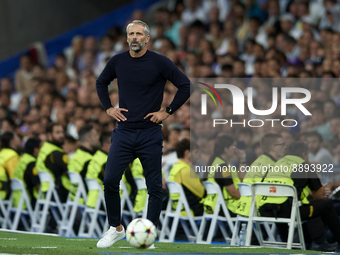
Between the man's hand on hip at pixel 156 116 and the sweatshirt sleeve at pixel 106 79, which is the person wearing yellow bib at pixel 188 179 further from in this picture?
the man's hand on hip at pixel 156 116

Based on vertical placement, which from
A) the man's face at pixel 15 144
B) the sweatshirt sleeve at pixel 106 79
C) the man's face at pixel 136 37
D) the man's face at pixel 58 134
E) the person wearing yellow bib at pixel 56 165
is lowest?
the person wearing yellow bib at pixel 56 165

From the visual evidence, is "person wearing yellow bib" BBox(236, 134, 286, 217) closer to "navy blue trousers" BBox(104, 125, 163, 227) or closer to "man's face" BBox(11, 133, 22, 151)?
"navy blue trousers" BBox(104, 125, 163, 227)

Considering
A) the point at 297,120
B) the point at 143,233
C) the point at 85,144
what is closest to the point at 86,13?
the point at 85,144

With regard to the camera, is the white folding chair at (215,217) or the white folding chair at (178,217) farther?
the white folding chair at (178,217)

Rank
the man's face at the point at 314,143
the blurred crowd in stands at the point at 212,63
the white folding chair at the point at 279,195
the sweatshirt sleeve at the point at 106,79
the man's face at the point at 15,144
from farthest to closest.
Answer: the man's face at the point at 15,144 → the blurred crowd in stands at the point at 212,63 → the man's face at the point at 314,143 → the white folding chair at the point at 279,195 → the sweatshirt sleeve at the point at 106,79

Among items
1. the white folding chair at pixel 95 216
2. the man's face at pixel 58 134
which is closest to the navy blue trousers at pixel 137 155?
the white folding chair at pixel 95 216

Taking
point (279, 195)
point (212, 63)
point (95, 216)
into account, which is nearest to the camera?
point (279, 195)

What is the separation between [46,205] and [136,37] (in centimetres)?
484

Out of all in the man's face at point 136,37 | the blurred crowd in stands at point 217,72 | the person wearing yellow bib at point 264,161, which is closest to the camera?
the man's face at point 136,37

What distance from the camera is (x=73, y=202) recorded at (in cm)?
912

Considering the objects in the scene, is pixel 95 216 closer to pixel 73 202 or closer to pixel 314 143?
pixel 73 202

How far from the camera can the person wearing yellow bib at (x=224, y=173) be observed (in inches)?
300

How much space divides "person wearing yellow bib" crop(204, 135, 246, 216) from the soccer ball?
2721 millimetres

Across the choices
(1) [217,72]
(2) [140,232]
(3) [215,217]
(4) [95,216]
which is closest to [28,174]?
(4) [95,216]
